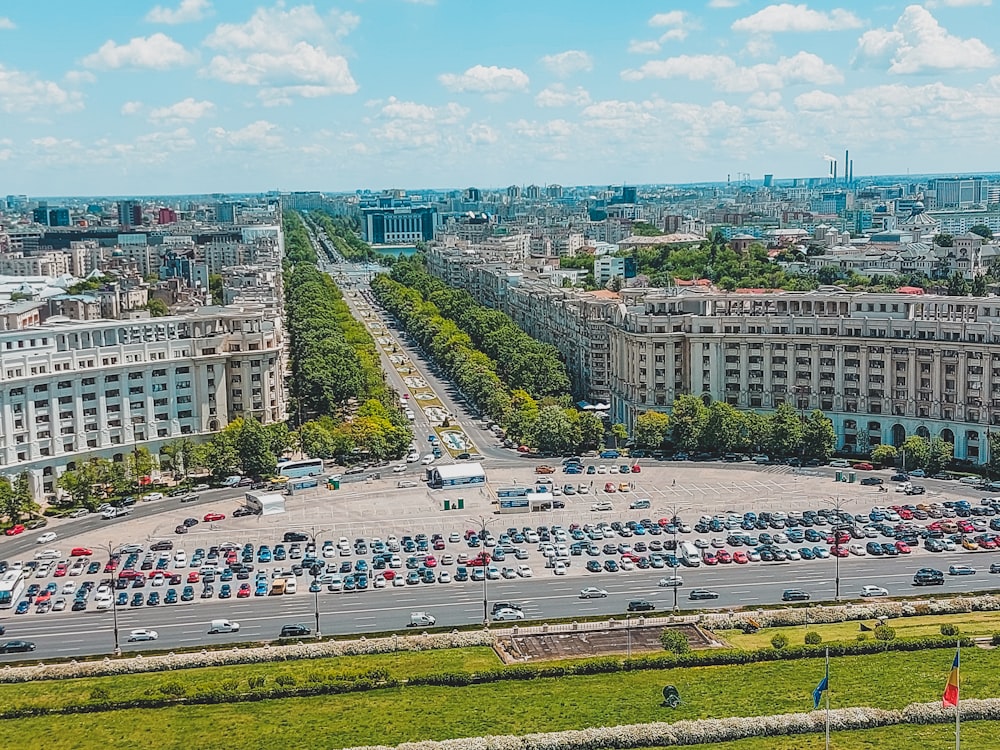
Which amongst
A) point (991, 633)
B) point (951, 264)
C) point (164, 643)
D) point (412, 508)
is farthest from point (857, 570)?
point (951, 264)

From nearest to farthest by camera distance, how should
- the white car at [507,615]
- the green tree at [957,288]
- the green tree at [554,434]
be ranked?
the white car at [507,615], the green tree at [554,434], the green tree at [957,288]

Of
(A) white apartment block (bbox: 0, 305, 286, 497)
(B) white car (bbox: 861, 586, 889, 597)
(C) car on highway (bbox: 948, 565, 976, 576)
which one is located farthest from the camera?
(A) white apartment block (bbox: 0, 305, 286, 497)

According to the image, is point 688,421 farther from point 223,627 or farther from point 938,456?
point 223,627

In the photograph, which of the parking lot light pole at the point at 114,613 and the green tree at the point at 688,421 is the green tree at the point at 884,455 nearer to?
the green tree at the point at 688,421

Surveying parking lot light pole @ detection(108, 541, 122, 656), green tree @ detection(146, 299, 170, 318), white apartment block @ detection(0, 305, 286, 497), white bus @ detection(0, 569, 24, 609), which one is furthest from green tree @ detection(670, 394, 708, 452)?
green tree @ detection(146, 299, 170, 318)

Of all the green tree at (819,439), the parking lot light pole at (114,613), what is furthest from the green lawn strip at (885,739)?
the green tree at (819,439)

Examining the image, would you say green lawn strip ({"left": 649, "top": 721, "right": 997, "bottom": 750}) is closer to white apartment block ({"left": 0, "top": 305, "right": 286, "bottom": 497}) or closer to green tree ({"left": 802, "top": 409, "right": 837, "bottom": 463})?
green tree ({"left": 802, "top": 409, "right": 837, "bottom": 463})
